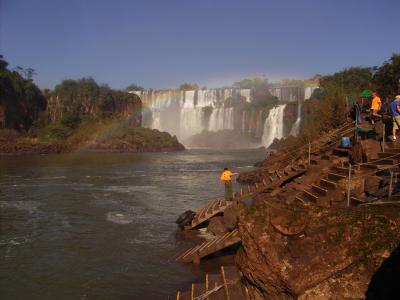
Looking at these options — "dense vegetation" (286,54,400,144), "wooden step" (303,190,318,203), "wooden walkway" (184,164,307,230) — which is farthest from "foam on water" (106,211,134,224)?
"dense vegetation" (286,54,400,144)

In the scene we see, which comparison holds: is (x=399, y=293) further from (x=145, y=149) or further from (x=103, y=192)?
(x=145, y=149)

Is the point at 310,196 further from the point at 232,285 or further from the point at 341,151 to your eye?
the point at 232,285

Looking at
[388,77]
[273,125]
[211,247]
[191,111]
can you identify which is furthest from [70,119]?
[211,247]

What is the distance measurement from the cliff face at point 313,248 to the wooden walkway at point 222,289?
125 cm

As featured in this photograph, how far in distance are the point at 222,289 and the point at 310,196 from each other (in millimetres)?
4918

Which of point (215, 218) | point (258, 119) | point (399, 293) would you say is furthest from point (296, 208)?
point (258, 119)

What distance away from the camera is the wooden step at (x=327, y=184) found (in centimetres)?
1113

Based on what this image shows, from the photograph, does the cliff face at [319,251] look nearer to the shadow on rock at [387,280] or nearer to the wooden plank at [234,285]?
the shadow on rock at [387,280]

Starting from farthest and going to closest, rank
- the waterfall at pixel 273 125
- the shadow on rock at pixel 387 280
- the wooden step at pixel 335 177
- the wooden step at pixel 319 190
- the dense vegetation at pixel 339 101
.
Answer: the waterfall at pixel 273 125 → the dense vegetation at pixel 339 101 → the wooden step at pixel 335 177 → the wooden step at pixel 319 190 → the shadow on rock at pixel 387 280

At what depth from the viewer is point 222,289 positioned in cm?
770

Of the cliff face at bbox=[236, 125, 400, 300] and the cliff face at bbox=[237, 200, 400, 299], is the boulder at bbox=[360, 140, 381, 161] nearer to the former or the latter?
the cliff face at bbox=[236, 125, 400, 300]

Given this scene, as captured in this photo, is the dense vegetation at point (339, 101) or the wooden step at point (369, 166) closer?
the wooden step at point (369, 166)

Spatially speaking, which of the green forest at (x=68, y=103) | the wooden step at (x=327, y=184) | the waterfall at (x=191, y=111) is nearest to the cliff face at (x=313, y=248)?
the wooden step at (x=327, y=184)

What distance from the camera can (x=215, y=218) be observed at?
14.7 m
